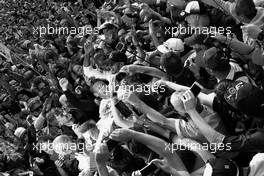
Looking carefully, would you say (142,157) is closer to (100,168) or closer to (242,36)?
(100,168)

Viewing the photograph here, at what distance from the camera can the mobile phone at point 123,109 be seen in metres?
3.91

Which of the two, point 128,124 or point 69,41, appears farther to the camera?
point 69,41

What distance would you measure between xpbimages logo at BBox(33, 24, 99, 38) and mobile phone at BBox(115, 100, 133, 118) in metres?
2.68

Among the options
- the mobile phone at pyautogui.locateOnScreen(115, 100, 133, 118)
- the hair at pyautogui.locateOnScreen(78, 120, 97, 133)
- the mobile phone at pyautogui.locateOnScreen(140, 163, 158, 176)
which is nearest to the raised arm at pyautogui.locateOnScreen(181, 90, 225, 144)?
the mobile phone at pyautogui.locateOnScreen(140, 163, 158, 176)

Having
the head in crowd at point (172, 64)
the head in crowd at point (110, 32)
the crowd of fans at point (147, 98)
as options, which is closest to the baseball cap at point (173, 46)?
the crowd of fans at point (147, 98)

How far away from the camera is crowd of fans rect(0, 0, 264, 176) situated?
3092 mm

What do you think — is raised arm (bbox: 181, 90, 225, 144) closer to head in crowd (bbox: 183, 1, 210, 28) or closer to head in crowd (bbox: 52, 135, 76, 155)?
head in crowd (bbox: 183, 1, 210, 28)

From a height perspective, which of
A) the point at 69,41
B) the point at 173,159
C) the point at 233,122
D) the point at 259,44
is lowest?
the point at 69,41

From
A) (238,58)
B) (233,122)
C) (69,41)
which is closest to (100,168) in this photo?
(233,122)

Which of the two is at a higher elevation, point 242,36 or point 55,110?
point 242,36

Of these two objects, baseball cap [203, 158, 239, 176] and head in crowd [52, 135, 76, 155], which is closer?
baseball cap [203, 158, 239, 176]

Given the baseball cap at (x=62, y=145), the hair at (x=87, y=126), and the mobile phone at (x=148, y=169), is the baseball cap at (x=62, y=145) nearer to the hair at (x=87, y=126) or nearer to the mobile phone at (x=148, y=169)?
the hair at (x=87, y=126)

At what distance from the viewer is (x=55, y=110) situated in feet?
16.9

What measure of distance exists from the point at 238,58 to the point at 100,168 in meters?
1.41
